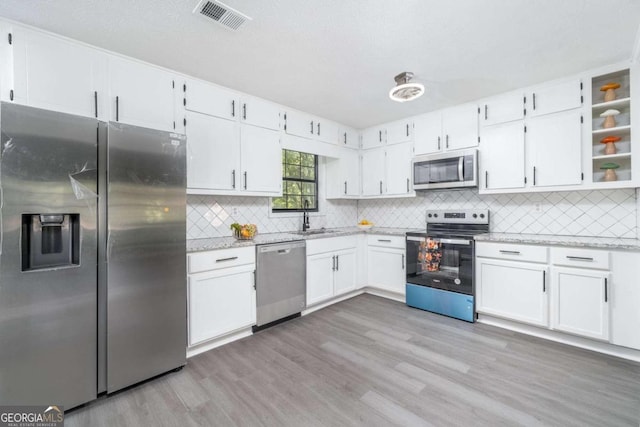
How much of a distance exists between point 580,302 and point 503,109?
207 cm

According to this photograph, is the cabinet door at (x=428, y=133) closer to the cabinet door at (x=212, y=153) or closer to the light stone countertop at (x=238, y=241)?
the light stone countertop at (x=238, y=241)

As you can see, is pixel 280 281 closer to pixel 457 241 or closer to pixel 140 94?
pixel 457 241

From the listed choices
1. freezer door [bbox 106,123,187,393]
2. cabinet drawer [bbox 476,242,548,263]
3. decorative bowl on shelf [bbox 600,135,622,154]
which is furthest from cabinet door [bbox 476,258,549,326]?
freezer door [bbox 106,123,187,393]

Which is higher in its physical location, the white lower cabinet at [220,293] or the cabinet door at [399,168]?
the cabinet door at [399,168]

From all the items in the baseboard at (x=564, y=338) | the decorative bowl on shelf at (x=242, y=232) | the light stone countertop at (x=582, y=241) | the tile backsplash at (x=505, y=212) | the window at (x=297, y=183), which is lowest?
the baseboard at (x=564, y=338)

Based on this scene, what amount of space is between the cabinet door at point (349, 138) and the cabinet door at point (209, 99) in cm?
174

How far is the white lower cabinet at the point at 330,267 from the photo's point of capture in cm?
333

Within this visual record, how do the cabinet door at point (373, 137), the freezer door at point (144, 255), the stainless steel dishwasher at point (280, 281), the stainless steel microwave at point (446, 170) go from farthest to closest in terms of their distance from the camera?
the cabinet door at point (373, 137) → the stainless steel microwave at point (446, 170) → the stainless steel dishwasher at point (280, 281) → the freezer door at point (144, 255)

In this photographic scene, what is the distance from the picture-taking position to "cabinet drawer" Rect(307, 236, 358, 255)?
3334mm

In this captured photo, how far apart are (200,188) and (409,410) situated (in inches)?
97.1

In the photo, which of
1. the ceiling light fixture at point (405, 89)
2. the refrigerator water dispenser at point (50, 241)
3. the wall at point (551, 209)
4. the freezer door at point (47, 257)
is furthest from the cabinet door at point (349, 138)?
the refrigerator water dispenser at point (50, 241)

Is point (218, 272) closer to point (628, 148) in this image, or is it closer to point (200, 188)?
point (200, 188)

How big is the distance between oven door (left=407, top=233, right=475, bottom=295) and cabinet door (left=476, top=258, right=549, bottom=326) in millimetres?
127

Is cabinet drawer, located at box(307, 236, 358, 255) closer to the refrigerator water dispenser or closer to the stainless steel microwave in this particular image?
the stainless steel microwave
